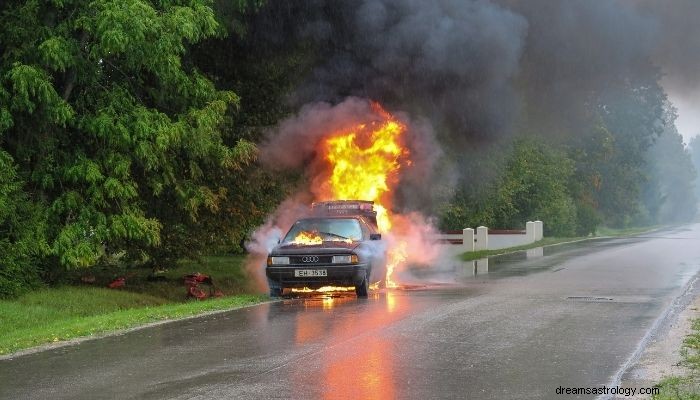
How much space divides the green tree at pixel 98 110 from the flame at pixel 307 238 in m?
3.04

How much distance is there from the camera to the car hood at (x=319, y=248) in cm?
1602

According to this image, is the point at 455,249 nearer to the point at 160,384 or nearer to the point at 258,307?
the point at 258,307

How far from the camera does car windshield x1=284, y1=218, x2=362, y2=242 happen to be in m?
17.3

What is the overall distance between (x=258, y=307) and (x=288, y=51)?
9.60 m

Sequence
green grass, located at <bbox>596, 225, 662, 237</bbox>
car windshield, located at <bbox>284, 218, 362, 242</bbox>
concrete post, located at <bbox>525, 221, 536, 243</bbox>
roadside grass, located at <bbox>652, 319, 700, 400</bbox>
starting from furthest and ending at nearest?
green grass, located at <bbox>596, 225, 662, 237</bbox> → concrete post, located at <bbox>525, 221, 536, 243</bbox> → car windshield, located at <bbox>284, 218, 362, 242</bbox> → roadside grass, located at <bbox>652, 319, 700, 400</bbox>

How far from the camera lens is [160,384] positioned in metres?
7.90

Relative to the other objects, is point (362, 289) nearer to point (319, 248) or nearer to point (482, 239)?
point (319, 248)

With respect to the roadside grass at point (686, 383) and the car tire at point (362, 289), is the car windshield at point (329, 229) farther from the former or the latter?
the roadside grass at point (686, 383)

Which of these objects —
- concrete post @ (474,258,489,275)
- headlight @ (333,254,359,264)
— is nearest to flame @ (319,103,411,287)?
concrete post @ (474,258,489,275)

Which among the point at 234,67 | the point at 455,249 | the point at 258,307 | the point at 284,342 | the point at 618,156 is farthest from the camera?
the point at 618,156

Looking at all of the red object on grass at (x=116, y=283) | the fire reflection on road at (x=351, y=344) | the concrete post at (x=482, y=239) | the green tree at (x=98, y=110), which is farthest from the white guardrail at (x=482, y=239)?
the fire reflection on road at (x=351, y=344)

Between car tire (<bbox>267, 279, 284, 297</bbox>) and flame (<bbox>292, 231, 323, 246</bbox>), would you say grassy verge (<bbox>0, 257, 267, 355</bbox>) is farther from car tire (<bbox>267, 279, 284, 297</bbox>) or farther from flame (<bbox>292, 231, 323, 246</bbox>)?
flame (<bbox>292, 231, 323, 246</bbox>)

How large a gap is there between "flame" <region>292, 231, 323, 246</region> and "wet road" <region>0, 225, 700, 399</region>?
1371 millimetres

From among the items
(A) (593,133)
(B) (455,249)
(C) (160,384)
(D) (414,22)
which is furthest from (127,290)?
(A) (593,133)
